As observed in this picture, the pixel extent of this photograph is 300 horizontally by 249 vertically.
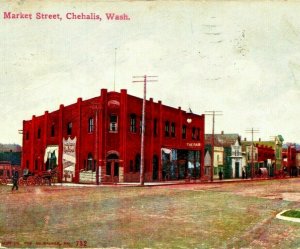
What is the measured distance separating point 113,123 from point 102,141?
1.42 m

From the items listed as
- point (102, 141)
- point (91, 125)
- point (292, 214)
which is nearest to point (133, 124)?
point (102, 141)

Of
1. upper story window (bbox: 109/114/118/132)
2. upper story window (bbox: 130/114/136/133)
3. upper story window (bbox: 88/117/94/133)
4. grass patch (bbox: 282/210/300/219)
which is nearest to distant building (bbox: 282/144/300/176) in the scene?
upper story window (bbox: 130/114/136/133)

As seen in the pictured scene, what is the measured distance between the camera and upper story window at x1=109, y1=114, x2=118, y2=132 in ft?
105

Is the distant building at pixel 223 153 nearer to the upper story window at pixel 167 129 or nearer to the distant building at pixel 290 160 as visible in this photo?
the upper story window at pixel 167 129

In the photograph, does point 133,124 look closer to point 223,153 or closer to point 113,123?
point 113,123

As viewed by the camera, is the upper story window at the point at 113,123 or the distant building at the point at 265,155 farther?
the distant building at the point at 265,155

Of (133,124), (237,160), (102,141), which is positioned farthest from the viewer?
(237,160)

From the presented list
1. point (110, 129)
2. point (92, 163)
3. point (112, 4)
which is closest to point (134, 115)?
point (110, 129)

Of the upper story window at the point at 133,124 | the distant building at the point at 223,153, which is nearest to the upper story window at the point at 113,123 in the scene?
the upper story window at the point at 133,124

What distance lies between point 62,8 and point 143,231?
6.73m

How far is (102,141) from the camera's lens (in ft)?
103

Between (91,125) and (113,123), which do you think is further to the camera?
(113,123)

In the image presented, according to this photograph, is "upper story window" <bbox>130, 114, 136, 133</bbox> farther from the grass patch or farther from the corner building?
the grass patch

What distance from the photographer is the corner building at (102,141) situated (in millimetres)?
29656
